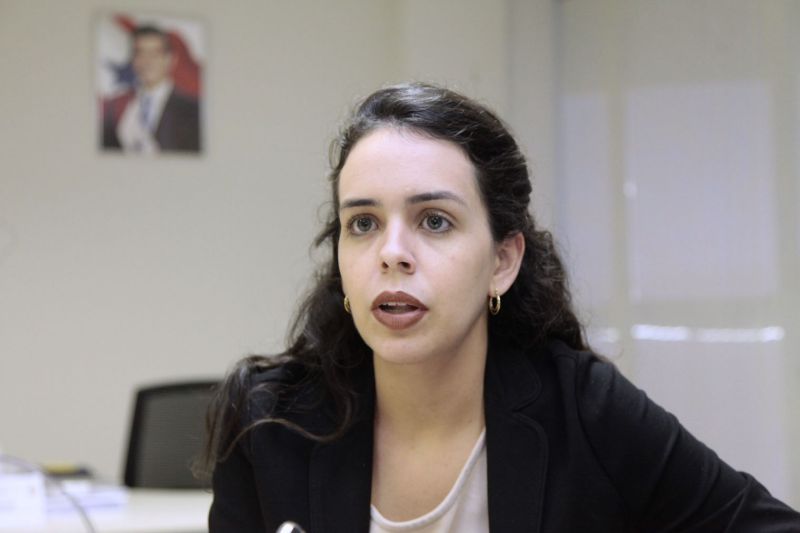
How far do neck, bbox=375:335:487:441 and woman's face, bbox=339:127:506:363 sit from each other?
0.10 metres

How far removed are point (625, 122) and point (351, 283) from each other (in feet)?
9.58

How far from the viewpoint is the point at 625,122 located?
4.11 metres

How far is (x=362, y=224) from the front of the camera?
1.39 m

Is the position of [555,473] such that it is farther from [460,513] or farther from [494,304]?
[494,304]

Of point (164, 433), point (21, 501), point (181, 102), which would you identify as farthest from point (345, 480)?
point (181, 102)

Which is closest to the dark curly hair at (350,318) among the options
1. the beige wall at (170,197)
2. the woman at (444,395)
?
the woman at (444,395)

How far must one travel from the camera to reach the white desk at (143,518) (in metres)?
2.35

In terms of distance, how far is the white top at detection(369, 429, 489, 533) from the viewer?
147 centimetres

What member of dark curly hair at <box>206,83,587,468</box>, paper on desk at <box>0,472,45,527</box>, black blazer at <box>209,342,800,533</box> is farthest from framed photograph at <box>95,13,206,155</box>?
black blazer at <box>209,342,800,533</box>

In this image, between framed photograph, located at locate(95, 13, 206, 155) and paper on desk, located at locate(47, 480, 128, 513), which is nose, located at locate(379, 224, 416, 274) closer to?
paper on desk, located at locate(47, 480, 128, 513)

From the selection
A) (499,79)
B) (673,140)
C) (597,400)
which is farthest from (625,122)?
(597,400)

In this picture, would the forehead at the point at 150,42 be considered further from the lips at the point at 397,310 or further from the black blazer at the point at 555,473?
the lips at the point at 397,310

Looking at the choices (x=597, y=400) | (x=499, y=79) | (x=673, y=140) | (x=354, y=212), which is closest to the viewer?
(x=354, y=212)

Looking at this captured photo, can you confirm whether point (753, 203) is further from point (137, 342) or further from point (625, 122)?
point (137, 342)
